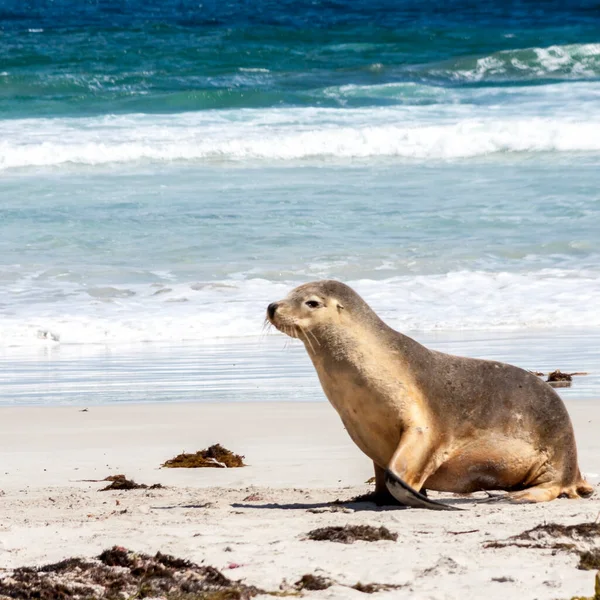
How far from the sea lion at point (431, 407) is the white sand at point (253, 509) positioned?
0.59 ft

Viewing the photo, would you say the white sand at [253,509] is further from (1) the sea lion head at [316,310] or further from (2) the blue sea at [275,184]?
(2) the blue sea at [275,184]

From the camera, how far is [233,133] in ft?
78.8

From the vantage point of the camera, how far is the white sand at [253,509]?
12.8 ft

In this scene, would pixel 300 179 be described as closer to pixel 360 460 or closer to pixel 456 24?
pixel 360 460

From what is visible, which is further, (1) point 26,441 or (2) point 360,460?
(1) point 26,441

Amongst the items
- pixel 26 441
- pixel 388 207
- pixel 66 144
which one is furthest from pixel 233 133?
pixel 26 441

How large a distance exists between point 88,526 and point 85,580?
2.80 ft

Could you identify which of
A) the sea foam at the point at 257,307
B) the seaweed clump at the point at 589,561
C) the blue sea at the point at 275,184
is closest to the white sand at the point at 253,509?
the seaweed clump at the point at 589,561

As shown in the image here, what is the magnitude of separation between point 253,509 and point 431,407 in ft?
2.80

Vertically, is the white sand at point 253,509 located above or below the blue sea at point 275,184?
above

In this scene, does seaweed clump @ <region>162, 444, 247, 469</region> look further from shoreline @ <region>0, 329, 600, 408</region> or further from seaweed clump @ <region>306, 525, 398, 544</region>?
seaweed clump @ <region>306, 525, 398, 544</region>

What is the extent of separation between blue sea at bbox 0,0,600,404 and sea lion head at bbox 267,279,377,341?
2.84 meters

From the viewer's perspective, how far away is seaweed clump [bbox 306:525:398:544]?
432 cm

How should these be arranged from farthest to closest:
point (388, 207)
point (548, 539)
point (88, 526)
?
point (388, 207)
point (88, 526)
point (548, 539)
